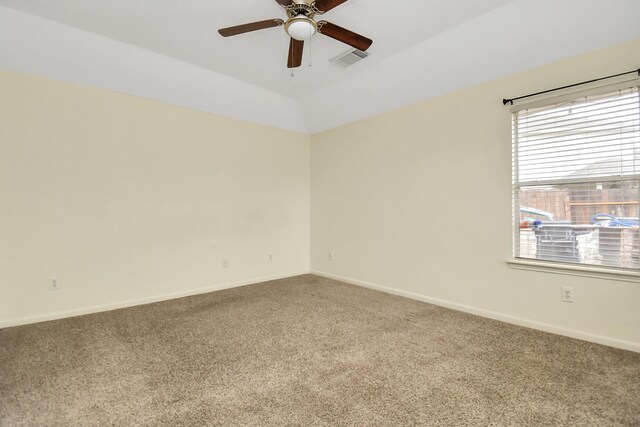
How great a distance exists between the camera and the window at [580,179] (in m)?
2.33

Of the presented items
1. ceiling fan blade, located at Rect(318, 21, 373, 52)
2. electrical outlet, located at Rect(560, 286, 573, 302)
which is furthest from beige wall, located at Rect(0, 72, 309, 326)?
electrical outlet, located at Rect(560, 286, 573, 302)

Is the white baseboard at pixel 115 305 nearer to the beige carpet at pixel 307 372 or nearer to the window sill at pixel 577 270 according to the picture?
the beige carpet at pixel 307 372

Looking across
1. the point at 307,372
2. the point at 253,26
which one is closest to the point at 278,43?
the point at 253,26

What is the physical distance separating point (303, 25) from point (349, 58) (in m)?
1.24

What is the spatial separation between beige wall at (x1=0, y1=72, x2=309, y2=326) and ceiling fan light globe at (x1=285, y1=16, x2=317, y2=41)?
7.47ft

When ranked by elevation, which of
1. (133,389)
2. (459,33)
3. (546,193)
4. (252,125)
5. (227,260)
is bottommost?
(133,389)

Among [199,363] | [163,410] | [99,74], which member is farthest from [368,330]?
[99,74]

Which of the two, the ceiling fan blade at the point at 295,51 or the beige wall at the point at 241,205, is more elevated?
the ceiling fan blade at the point at 295,51

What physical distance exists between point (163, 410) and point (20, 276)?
2.43 m

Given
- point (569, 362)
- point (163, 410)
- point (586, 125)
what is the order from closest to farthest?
1. point (163, 410)
2. point (569, 362)
3. point (586, 125)

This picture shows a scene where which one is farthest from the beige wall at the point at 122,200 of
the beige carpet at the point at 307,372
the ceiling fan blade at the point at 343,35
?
the ceiling fan blade at the point at 343,35

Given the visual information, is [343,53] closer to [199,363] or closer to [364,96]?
[364,96]

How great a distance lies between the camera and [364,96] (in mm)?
3875

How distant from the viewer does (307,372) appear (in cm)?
200
